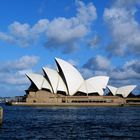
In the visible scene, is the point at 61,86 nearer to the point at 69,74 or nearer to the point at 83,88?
the point at 69,74

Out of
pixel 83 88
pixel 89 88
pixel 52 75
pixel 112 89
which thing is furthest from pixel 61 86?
pixel 112 89

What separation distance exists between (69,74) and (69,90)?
907 cm

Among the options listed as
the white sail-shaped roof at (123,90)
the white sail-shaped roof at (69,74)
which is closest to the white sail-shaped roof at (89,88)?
the white sail-shaped roof at (69,74)

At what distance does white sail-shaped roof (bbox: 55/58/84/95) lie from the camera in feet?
403

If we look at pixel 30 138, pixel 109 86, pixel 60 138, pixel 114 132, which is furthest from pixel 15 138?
pixel 109 86

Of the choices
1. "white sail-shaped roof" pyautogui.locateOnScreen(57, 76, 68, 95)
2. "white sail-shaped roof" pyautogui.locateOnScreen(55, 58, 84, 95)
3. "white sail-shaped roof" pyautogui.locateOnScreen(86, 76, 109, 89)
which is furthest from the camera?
"white sail-shaped roof" pyautogui.locateOnScreen(86, 76, 109, 89)

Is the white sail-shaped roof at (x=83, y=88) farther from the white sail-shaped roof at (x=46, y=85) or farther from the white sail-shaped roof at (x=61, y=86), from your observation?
the white sail-shaped roof at (x=46, y=85)

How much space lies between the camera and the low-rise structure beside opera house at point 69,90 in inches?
4911

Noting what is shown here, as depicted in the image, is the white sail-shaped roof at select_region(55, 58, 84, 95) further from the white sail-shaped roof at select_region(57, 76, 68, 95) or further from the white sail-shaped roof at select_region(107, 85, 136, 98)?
the white sail-shaped roof at select_region(107, 85, 136, 98)

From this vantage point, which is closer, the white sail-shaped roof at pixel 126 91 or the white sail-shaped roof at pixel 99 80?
the white sail-shaped roof at pixel 99 80

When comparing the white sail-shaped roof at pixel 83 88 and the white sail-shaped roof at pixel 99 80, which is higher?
the white sail-shaped roof at pixel 99 80

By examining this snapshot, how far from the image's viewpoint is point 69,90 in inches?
5187

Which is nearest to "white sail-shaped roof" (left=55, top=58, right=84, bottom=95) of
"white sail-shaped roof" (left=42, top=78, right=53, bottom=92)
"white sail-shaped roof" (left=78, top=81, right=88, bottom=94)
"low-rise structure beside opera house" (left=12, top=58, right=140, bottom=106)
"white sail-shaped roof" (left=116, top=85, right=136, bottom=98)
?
"low-rise structure beside opera house" (left=12, top=58, right=140, bottom=106)

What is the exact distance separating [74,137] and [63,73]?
85641 mm
